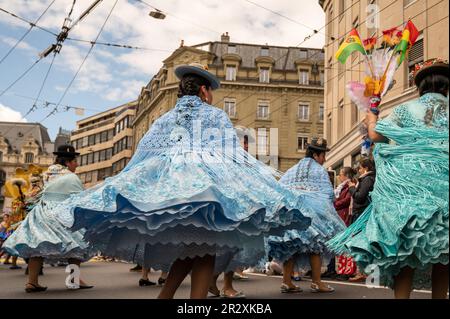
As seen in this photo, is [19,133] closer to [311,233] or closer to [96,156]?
[96,156]

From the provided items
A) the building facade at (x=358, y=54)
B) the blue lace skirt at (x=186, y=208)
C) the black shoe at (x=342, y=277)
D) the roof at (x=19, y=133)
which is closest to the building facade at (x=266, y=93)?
the roof at (x=19, y=133)

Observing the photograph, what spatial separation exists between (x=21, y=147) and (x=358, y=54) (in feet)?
126

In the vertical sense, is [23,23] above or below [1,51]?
above

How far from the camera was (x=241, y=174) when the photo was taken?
4.12 meters

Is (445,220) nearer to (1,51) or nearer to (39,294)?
(39,294)

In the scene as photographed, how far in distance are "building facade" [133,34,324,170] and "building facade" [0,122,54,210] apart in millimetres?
11145

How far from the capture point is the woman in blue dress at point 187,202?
3.71m

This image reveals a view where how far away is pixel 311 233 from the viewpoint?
6.65 m

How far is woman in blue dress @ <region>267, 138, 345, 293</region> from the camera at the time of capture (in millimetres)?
6676

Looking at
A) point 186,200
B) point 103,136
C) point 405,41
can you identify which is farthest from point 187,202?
point 103,136

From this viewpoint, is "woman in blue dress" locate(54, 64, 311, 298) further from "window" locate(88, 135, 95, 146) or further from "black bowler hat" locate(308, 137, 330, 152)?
"window" locate(88, 135, 95, 146)

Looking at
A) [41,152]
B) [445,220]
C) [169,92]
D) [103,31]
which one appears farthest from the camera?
[41,152]
